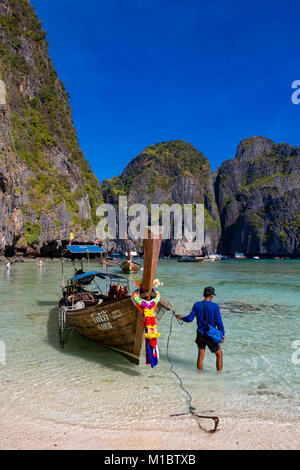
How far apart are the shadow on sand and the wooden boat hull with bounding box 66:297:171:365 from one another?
0.80ft

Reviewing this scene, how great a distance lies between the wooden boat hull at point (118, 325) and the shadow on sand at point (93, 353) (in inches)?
9.6

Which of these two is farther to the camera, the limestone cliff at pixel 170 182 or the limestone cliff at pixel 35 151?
the limestone cliff at pixel 170 182

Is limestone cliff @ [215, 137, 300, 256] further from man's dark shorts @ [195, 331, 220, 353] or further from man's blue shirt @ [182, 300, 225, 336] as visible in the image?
man's blue shirt @ [182, 300, 225, 336]

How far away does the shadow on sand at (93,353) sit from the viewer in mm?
6668

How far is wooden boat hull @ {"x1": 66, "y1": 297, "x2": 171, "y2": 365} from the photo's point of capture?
6328 millimetres

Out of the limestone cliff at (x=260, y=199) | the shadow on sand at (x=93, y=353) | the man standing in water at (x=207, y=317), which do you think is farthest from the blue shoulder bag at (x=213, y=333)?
the limestone cliff at (x=260, y=199)

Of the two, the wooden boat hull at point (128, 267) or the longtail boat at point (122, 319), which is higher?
the longtail boat at point (122, 319)

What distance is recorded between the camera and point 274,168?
182 meters

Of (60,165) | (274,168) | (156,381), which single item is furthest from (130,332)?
(274,168)

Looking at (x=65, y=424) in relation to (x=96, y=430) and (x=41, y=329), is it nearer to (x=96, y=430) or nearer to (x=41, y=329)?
(x=96, y=430)

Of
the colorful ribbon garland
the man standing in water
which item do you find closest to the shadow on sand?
the colorful ribbon garland

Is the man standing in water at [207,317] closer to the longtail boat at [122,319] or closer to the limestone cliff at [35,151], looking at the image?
the longtail boat at [122,319]

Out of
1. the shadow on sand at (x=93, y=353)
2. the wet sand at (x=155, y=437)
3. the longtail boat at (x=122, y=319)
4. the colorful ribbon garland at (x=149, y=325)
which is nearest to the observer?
the wet sand at (x=155, y=437)

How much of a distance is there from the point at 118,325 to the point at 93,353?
60.2 inches
